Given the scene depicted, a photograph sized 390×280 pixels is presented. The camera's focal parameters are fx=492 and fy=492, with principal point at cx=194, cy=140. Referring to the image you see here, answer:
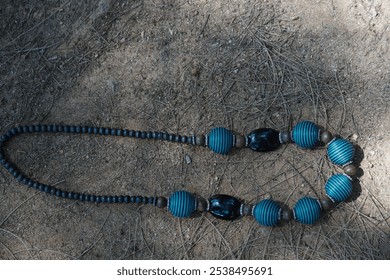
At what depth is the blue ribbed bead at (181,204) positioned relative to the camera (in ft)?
11.4

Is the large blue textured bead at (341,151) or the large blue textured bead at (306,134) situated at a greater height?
the large blue textured bead at (306,134)

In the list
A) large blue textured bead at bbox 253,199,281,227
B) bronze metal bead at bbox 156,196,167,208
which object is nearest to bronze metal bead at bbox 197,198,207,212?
bronze metal bead at bbox 156,196,167,208

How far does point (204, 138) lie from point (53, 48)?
1395mm

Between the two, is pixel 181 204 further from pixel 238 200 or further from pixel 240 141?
pixel 240 141

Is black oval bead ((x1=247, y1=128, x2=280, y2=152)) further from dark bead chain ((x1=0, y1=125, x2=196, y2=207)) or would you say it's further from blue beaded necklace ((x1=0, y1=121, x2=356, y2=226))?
dark bead chain ((x1=0, y1=125, x2=196, y2=207))

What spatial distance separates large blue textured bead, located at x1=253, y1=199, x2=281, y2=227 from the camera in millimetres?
3414

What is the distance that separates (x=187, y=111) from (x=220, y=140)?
0.38 m

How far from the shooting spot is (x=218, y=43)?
3.78 m

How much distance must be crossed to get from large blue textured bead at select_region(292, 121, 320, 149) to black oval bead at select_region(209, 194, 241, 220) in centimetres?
62

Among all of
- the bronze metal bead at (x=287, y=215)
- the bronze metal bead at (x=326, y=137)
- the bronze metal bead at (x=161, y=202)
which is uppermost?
the bronze metal bead at (x=326, y=137)

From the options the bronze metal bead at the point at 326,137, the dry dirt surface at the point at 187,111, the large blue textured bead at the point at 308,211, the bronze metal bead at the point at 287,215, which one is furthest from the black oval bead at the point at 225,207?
the bronze metal bead at the point at 326,137

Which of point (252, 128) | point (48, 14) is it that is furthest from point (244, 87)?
point (48, 14)

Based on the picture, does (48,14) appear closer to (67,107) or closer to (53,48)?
(53,48)

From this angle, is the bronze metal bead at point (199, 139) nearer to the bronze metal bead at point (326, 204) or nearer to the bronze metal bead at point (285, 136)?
the bronze metal bead at point (285, 136)
